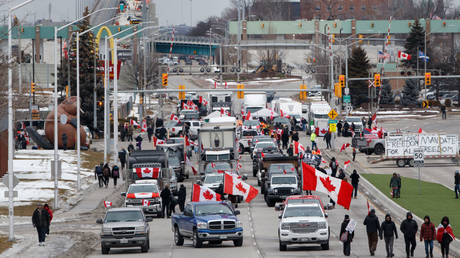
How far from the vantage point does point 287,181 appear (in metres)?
40.1

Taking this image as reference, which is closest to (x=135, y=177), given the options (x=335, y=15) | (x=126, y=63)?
(x=126, y=63)

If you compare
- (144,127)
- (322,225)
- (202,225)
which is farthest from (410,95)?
(322,225)

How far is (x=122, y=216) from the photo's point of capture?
92.3 feet

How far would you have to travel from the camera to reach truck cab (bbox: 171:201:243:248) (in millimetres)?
28203

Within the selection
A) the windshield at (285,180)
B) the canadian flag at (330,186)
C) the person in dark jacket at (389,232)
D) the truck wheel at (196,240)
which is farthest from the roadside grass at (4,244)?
the windshield at (285,180)

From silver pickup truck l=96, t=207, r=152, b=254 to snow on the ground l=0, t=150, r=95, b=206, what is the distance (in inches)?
641

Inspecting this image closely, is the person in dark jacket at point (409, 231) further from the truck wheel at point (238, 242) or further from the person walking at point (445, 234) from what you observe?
the truck wheel at point (238, 242)

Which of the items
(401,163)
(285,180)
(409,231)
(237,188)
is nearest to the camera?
(409,231)

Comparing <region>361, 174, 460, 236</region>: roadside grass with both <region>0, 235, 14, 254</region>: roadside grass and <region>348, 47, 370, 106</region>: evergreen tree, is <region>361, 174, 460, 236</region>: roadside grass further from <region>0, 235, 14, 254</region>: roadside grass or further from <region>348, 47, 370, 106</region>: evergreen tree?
<region>348, 47, 370, 106</region>: evergreen tree

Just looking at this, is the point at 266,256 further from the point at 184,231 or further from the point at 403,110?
the point at 403,110

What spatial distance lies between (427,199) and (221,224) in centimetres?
1615

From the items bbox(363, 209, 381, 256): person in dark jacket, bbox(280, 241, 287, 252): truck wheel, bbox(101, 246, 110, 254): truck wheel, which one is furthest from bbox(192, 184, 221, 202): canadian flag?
bbox(363, 209, 381, 256): person in dark jacket

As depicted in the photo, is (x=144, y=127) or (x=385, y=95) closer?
(x=144, y=127)

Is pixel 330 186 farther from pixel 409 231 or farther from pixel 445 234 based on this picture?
pixel 445 234
